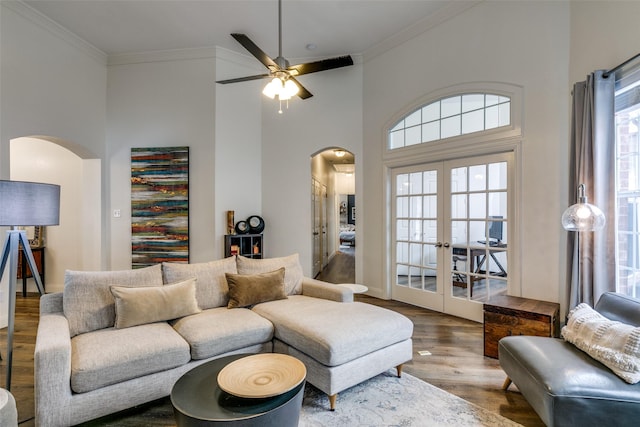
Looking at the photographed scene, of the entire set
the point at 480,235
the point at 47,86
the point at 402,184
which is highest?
the point at 47,86

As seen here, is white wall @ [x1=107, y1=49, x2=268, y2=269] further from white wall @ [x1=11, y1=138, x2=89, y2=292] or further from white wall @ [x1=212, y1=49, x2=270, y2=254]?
white wall @ [x1=11, y1=138, x2=89, y2=292]

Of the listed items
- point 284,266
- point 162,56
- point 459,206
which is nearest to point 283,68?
point 284,266

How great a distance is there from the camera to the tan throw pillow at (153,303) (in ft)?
7.57

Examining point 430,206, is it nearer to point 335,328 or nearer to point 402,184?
point 402,184

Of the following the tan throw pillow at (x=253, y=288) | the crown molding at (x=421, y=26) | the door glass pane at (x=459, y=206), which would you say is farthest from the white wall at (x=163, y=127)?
the door glass pane at (x=459, y=206)

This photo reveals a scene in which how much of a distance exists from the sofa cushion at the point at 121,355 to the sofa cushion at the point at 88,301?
0.28 ft

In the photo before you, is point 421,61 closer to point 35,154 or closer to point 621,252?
point 621,252

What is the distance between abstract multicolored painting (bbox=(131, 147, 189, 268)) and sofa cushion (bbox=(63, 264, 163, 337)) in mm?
2448

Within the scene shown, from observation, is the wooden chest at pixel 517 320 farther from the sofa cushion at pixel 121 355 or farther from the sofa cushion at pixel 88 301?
the sofa cushion at pixel 88 301

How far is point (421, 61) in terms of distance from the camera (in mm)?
4215

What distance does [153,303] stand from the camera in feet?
7.89

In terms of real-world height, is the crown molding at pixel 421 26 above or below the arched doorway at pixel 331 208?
above

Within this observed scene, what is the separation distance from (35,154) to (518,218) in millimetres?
6940

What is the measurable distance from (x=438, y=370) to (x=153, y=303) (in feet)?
7.81
